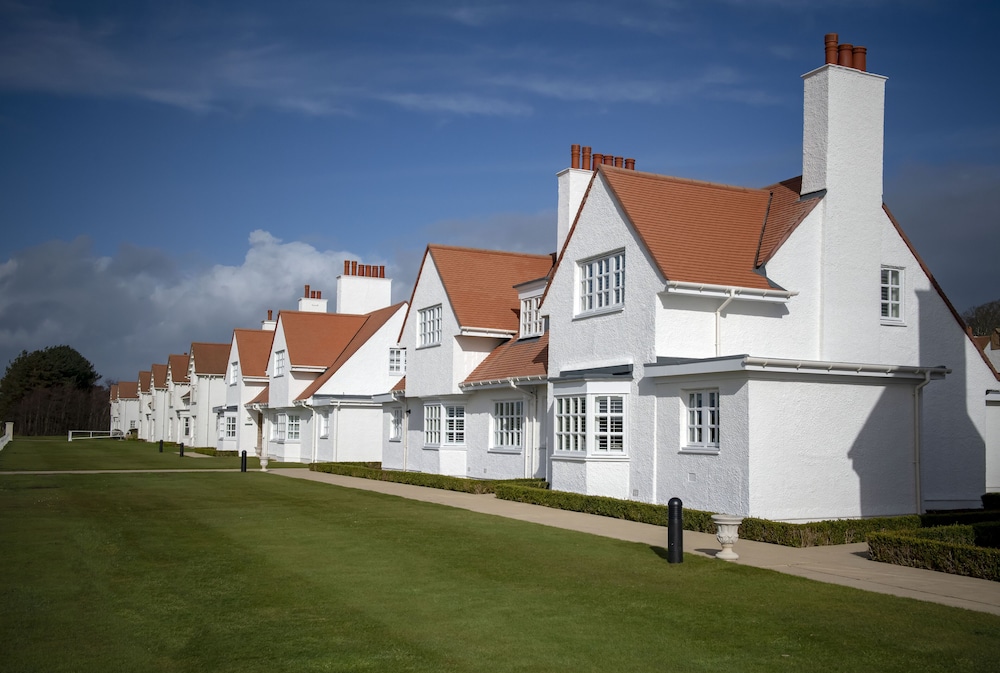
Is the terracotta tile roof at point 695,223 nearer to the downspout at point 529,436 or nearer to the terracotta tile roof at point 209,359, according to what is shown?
the downspout at point 529,436

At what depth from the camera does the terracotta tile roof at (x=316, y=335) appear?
4559 cm

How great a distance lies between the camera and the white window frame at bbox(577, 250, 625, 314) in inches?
825

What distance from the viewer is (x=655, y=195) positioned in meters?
21.5

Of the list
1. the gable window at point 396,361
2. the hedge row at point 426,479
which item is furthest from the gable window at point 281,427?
the hedge row at point 426,479

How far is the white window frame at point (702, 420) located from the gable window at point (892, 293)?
6085 millimetres

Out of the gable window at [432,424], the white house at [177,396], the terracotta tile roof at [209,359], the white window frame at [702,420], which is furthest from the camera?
the white house at [177,396]

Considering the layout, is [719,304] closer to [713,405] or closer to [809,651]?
[713,405]

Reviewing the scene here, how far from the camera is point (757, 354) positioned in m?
19.7

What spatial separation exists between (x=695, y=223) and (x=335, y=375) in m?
Result: 24.6

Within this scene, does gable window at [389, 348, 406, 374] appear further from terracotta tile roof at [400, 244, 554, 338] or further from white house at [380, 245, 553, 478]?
terracotta tile roof at [400, 244, 554, 338]

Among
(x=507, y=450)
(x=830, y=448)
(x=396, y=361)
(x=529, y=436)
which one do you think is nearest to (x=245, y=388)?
(x=396, y=361)

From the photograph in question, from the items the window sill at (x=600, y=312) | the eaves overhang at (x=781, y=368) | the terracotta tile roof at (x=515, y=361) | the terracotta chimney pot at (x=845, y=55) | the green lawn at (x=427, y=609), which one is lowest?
the green lawn at (x=427, y=609)

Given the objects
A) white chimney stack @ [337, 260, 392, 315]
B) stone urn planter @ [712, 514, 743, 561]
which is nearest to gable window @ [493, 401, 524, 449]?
stone urn planter @ [712, 514, 743, 561]

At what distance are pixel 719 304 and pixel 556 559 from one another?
27.9 ft
